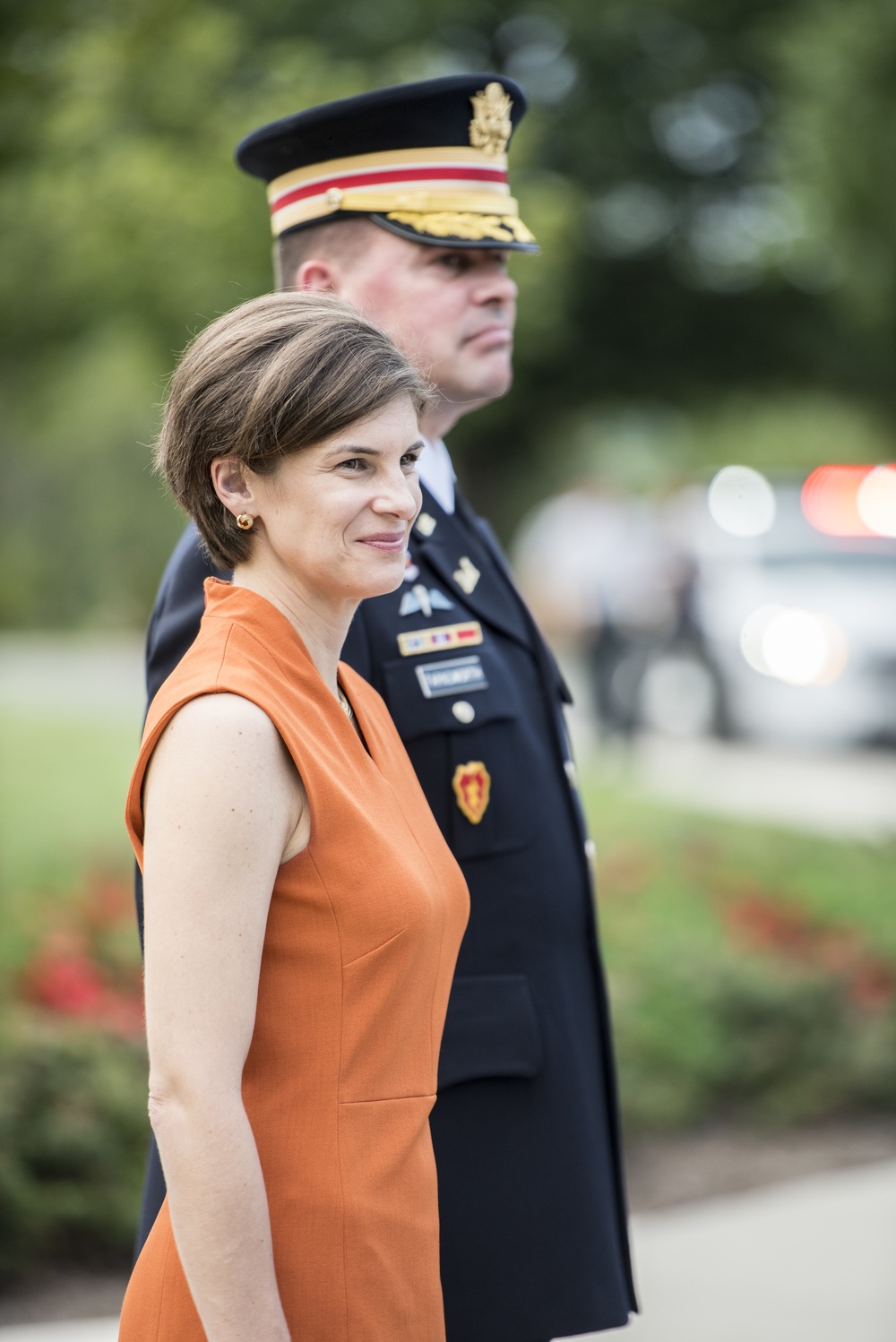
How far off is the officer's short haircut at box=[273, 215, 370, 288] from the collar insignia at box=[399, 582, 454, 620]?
20.4 inches

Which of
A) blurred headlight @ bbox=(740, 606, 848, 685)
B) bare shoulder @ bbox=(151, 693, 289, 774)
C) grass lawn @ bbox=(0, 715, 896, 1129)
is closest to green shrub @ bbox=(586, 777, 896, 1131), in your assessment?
grass lawn @ bbox=(0, 715, 896, 1129)

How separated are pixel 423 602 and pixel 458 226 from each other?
1.87 feet

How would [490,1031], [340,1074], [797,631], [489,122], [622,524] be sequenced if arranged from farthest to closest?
[622,524] → [797,631] → [489,122] → [490,1031] → [340,1074]

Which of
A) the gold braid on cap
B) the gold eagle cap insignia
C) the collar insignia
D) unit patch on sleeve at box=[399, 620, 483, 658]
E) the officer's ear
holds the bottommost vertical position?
unit patch on sleeve at box=[399, 620, 483, 658]

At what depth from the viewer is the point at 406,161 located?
231 cm

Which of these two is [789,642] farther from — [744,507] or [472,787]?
[472,787]

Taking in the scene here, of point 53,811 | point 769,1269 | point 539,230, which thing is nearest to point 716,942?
point 769,1269

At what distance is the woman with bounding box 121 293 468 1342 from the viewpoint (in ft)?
4.64

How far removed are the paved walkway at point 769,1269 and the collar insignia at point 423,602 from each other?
1963 mm

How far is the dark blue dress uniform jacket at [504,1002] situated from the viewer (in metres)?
2.01

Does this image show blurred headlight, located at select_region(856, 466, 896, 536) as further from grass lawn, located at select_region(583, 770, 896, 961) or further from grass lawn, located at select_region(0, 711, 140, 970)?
grass lawn, located at select_region(0, 711, 140, 970)

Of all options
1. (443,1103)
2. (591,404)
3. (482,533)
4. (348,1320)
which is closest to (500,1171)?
(443,1103)

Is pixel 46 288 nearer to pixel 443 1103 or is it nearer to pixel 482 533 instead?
pixel 482 533

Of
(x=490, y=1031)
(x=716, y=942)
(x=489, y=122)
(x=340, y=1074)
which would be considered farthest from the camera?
(x=716, y=942)
